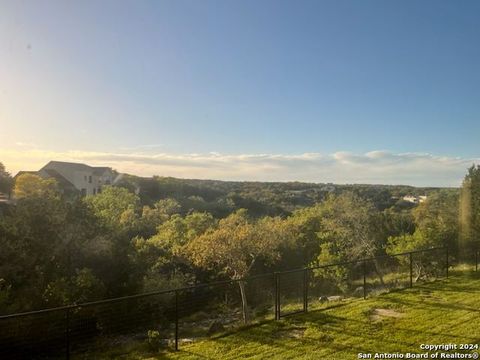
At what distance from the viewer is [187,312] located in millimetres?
18344

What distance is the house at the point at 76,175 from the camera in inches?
1995

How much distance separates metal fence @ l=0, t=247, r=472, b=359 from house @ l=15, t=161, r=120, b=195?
3505 cm

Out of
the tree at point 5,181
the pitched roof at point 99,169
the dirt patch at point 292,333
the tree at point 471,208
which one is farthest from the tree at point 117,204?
the tree at point 471,208

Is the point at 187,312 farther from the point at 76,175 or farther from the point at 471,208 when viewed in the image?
the point at 76,175

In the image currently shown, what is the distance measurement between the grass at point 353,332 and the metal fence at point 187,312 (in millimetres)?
570

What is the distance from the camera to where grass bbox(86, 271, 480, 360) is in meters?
7.16

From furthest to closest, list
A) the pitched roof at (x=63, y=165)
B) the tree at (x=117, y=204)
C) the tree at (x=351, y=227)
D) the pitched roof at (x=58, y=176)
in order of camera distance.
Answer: the pitched roof at (x=63, y=165) < the pitched roof at (x=58, y=176) < the tree at (x=117, y=204) < the tree at (x=351, y=227)

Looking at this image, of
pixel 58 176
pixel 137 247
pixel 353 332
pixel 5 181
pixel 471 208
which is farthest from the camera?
pixel 58 176

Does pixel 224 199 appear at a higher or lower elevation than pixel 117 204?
lower

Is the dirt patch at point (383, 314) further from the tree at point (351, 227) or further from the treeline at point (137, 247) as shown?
the tree at point (351, 227)

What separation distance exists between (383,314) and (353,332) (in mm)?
1732

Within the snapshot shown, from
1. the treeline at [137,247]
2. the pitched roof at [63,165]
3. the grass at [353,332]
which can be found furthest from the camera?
the pitched roof at [63,165]

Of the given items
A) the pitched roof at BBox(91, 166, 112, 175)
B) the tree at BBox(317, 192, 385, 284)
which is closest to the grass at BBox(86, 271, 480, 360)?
the tree at BBox(317, 192, 385, 284)

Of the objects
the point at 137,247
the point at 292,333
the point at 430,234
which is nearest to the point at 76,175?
the point at 137,247
